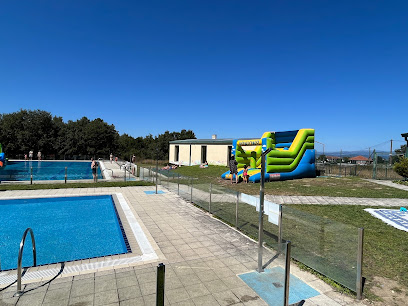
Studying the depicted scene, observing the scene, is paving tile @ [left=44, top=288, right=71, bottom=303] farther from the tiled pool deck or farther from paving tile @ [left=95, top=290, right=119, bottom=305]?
paving tile @ [left=95, top=290, right=119, bottom=305]

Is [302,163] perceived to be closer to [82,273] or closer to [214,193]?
[214,193]

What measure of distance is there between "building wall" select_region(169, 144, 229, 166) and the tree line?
4.53 meters

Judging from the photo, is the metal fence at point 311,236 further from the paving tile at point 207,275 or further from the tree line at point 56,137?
the tree line at point 56,137

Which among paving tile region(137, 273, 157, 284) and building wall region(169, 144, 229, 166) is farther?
building wall region(169, 144, 229, 166)

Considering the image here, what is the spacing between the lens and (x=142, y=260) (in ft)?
16.8

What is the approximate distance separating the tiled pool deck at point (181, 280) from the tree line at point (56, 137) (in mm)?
31279

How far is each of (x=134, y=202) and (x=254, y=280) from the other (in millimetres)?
7311

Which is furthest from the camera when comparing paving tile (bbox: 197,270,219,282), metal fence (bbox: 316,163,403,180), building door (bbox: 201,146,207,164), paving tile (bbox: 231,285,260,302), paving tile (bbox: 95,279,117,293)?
building door (bbox: 201,146,207,164)

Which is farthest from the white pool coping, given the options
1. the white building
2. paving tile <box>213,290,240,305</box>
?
the white building

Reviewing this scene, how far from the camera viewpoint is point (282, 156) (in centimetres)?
1795

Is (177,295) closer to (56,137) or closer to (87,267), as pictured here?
(87,267)

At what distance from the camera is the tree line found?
3838 cm

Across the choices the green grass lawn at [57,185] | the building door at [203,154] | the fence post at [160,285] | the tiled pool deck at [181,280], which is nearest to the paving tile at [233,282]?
the tiled pool deck at [181,280]

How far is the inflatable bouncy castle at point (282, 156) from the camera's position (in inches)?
690
